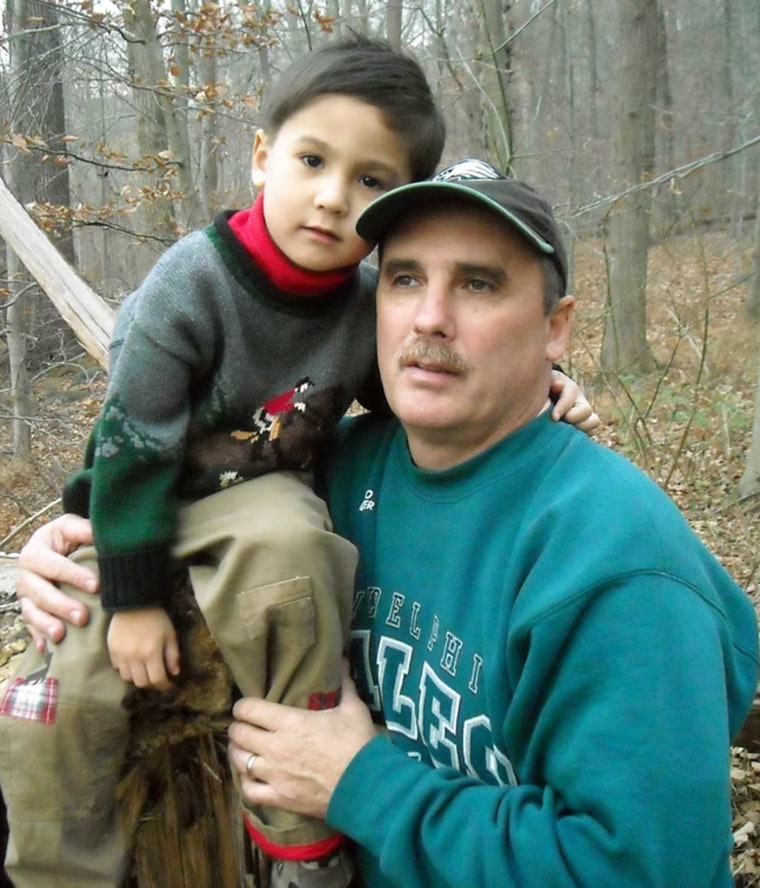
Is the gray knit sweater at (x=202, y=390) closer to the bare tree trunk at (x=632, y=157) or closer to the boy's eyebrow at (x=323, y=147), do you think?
the boy's eyebrow at (x=323, y=147)

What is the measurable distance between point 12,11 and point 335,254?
7.42 m

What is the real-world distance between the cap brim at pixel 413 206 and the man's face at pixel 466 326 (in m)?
0.03

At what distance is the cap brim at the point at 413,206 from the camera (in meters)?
1.59

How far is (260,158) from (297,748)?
4.84ft

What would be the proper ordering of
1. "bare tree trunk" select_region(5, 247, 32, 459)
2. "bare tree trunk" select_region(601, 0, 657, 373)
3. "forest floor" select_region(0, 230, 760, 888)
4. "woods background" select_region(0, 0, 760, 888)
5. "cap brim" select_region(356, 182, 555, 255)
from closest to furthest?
"cap brim" select_region(356, 182, 555, 255) < "forest floor" select_region(0, 230, 760, 888) < "woods background" select_region(0, 0, 760, 888) < "bare tree trunk" select_region(5, 247, 32, 459) < "bare tree trunk" select_region(601, 0, 657, 373)

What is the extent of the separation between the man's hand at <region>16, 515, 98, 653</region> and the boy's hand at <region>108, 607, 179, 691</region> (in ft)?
0.37

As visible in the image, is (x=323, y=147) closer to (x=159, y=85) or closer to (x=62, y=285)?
(x=62, y=285)

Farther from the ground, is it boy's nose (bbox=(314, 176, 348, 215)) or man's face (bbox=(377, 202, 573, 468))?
boy's nose (bbox=(314, 176, 348, 215))

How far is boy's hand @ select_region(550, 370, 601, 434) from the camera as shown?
73.6 inches

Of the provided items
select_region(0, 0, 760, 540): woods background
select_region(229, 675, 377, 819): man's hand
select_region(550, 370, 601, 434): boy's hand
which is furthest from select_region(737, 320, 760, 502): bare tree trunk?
select_region(229, 675, 377, 819): man's hand

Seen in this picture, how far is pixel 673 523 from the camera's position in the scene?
146cm

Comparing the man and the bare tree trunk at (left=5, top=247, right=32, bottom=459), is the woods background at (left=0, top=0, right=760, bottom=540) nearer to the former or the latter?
the bare tree trunk at (left=5, top=247, right=32, bottom=459)

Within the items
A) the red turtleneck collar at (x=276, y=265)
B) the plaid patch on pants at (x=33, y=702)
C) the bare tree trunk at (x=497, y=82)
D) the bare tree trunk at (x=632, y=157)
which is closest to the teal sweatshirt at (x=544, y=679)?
the red turtleneck collar at (x=276, y=265)

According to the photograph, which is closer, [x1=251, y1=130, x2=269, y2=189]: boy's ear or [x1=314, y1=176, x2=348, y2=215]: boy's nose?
[x1=314, y1=176, x2=348, y2=215]: boy's nose
